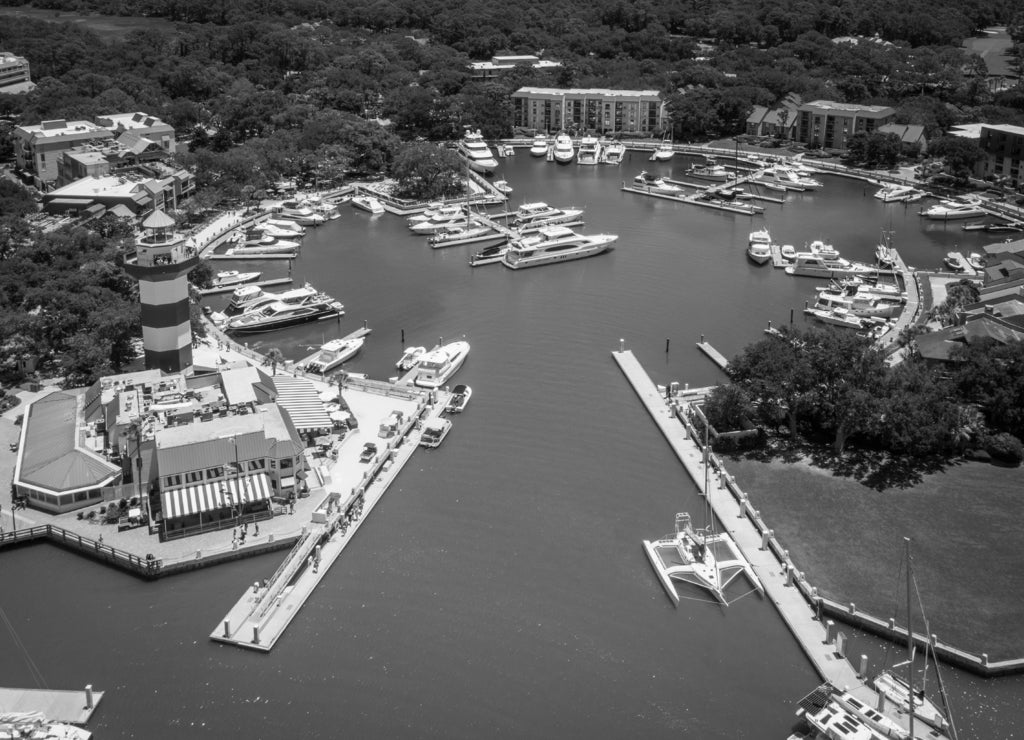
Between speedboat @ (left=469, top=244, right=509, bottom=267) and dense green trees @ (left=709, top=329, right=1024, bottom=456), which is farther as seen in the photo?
speedboat @ (left=469, top=244, right=509, bottom=267)

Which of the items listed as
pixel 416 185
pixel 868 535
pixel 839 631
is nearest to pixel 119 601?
pixel 839 631

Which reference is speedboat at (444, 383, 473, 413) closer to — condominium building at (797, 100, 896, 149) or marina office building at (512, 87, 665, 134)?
condominium building at (797, 100, 896, 149)

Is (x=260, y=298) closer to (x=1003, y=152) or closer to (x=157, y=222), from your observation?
(x=157, y=222)

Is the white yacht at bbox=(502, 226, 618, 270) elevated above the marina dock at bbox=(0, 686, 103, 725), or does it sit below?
above

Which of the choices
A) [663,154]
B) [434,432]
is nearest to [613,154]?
[663,154]

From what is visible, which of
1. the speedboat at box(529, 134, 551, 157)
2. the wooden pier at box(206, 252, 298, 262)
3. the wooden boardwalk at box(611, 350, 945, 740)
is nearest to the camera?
the wooden boardwalk at box(611, 350, 945, 740)

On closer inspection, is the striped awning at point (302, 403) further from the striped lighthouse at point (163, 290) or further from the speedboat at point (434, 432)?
the striped lighthouse at point (163, 290)

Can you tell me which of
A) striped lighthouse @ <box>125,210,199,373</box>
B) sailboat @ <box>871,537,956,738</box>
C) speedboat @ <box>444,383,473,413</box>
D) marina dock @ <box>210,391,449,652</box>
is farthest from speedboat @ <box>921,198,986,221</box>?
striped lighthouse @ <box>125,210,199,373</box>
